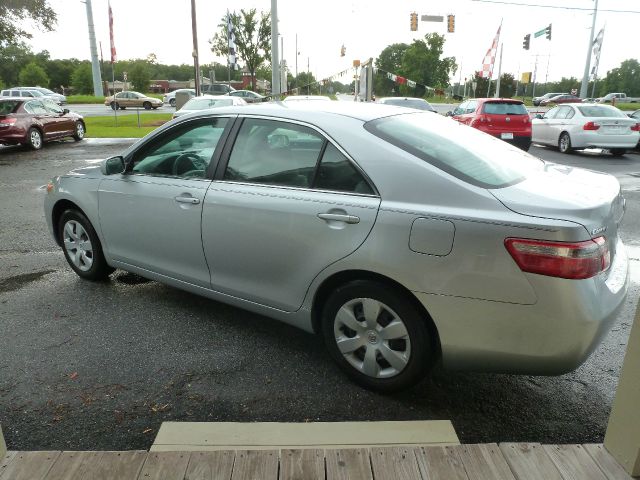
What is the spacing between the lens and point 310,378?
3.12m

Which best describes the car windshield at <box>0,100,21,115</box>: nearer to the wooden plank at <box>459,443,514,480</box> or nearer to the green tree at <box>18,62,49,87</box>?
the wooden plank at <box>459,443,514,480</box>

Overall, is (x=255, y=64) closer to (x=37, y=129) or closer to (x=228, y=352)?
(x=37, y=129)

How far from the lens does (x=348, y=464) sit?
6.65 ft

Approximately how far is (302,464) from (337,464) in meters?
0.14

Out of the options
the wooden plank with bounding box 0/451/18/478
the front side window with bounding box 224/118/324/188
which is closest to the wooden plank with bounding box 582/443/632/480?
the front side window with bounding box 224/118/324/188

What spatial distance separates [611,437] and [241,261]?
217 centimetres

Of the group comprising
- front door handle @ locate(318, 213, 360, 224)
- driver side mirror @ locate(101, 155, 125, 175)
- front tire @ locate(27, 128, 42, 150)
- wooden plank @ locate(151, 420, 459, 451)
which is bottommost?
wooden plank @ locate(151, 420, 459, 451)

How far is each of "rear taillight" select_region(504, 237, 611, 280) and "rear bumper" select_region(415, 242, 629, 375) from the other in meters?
0.04

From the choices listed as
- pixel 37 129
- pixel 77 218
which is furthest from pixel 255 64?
pixel 77 218

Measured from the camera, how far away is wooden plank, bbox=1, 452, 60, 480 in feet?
6.35

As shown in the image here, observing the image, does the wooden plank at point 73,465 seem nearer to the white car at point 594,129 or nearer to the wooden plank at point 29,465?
the wooden plank at point 29,465

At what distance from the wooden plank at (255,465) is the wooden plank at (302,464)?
0.11 feet

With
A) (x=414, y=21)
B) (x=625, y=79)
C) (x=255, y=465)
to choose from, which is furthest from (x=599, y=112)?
(x=625, y=79)

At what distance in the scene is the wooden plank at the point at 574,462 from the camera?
1918 mm
